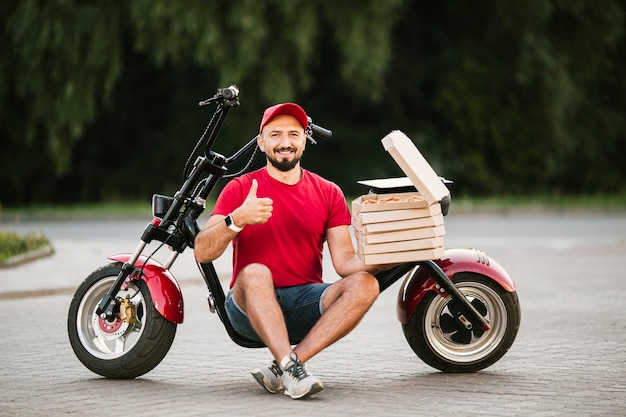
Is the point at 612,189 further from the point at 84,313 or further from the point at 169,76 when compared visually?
the point at 84,313

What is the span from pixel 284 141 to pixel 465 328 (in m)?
1.53

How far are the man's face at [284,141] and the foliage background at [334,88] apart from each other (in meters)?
18.0

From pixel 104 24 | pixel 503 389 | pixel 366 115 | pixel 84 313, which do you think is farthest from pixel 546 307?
pixel 366 115

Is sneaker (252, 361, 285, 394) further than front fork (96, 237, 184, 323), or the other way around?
front fork (96, 237, 184, 323)

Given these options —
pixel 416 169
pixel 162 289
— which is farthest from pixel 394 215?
pixel 162 289

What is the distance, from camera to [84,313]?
6816 mm

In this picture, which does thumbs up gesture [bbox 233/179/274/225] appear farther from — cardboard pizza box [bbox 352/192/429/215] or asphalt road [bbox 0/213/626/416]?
asphalt road [bbox 0/213/626/416]

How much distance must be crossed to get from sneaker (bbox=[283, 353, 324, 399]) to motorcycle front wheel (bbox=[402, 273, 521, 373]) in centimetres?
107

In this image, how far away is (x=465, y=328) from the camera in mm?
6801

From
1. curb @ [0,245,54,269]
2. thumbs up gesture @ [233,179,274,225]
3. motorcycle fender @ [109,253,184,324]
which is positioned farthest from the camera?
curb @ [0,245,54,269]

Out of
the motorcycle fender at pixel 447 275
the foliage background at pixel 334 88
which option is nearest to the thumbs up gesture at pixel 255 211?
the motorcycle fender at pixel 447 275

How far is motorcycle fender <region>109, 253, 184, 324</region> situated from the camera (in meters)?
6.64

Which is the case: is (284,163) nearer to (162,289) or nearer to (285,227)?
(285,227)

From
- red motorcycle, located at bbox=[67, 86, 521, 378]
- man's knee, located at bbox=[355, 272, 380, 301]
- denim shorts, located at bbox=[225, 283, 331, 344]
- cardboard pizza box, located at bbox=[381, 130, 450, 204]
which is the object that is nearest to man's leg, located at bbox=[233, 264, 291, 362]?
denim shorts, located at bbox=[225, 283, 331, 344]
